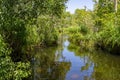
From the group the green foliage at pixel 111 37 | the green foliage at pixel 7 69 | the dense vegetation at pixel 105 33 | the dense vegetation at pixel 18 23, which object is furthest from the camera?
the dense vegetation at pixel 105 33

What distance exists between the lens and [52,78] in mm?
13297

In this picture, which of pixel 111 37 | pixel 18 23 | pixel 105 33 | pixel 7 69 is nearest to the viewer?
pixel 7 69

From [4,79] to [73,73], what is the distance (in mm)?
7268

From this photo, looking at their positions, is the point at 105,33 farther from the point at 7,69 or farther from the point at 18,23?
the point at 7,69

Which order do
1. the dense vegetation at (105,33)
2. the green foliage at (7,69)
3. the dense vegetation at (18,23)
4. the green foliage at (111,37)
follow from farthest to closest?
the dense vegetation at (105,33) → the green foliage at (111,37) → the dense vegetation at (18,23) → the green foliage at (7,69)

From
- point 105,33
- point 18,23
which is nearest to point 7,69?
point 18,23

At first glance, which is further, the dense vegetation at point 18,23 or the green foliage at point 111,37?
the green foliage at point 111,37

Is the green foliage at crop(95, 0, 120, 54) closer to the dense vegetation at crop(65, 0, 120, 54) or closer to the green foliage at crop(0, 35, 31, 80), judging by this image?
the dense vegetation at crop(65, 0, 120, 54)

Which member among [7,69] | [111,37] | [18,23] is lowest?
[111,37]

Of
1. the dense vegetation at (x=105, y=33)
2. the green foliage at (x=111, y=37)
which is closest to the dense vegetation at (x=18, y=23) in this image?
the green foliage at (x=111, y=37)

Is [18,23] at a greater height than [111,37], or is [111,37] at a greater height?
[18,23]

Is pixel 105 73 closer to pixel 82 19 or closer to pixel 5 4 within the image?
pixel 5 4

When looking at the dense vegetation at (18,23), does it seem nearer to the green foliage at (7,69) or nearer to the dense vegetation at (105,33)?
the green foliage at (7,69)

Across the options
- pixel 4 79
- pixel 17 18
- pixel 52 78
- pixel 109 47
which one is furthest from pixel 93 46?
pixel 4 79
